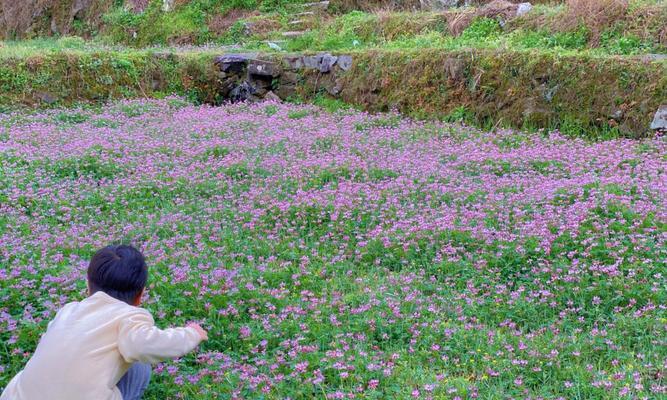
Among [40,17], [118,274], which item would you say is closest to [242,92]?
[118,274]

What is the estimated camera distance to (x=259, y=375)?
3820mm

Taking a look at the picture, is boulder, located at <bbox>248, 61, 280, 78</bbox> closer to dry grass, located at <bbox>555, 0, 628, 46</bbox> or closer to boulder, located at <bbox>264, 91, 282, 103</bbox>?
boulder, located at <bbox>264, 91, 282, 103</bbox>

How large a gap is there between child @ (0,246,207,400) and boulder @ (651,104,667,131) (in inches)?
277

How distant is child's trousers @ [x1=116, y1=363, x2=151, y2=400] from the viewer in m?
3.39

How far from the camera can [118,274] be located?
3295 mm

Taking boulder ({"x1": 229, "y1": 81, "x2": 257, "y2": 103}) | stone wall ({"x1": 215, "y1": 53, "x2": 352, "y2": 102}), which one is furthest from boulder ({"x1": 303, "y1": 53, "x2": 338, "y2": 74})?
boulder ({"x1": 229, "y1": 81, "x2": 257, "y2": 103})

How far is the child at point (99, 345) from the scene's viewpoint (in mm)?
3062

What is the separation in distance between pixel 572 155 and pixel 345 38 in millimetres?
7863

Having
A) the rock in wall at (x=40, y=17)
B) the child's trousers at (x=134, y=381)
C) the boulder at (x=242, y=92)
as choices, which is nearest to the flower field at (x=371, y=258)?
the child's trousers at (x=134, y=381)

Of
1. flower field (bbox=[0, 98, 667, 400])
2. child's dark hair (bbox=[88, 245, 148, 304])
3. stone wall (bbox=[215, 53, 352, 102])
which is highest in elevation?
child's dark hair (bbox=[88, 245, 148, 304])

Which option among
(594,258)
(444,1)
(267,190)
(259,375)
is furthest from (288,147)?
(444,1)

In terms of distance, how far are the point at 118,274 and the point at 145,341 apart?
378mm

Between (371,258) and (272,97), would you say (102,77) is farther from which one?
(371,258)

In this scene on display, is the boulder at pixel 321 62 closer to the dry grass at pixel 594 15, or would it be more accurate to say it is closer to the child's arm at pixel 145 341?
the dry grass at pixel 594 15
